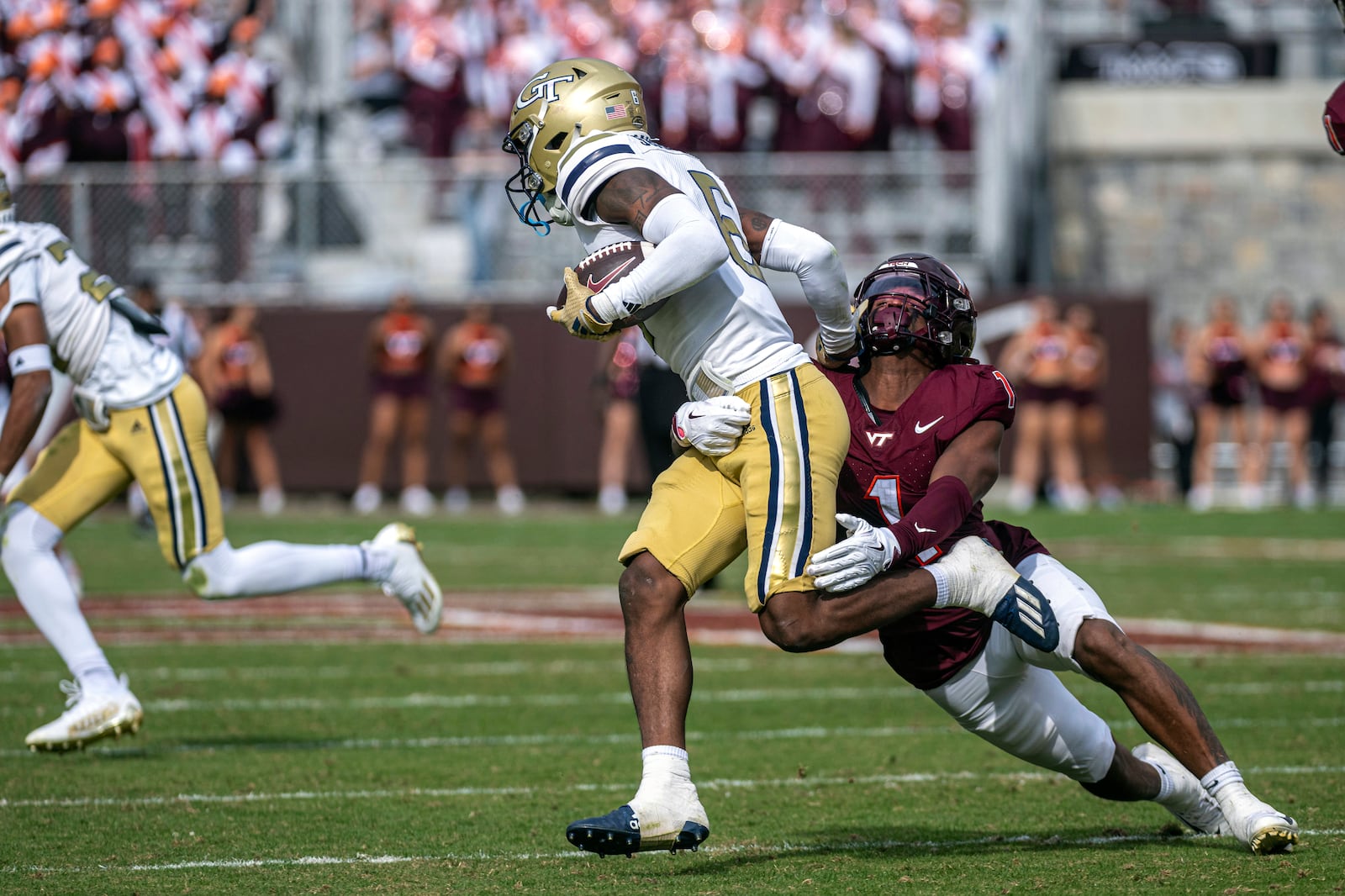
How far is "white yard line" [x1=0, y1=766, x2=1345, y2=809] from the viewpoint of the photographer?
5000 mm

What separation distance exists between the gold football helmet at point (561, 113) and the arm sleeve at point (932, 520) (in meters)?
1.12

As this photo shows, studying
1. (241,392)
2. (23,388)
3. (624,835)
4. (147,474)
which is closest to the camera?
(624,835)

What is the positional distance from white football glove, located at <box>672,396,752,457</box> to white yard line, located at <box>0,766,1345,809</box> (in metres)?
→ 1.45

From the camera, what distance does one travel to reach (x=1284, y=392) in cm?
1725

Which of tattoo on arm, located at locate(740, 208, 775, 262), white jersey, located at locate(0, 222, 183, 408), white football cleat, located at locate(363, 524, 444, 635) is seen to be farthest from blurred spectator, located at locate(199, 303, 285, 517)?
tattoo on arm, located at locate(740, 208, 775, 262)

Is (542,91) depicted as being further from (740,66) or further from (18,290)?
(740,66)

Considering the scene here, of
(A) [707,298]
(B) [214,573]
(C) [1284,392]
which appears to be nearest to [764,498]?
(A) [707,298]

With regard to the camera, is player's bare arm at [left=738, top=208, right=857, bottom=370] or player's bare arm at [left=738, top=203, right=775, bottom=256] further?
player's bare arm at [left=738, top=203, right=775, bottom=256]

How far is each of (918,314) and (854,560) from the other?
69 cm

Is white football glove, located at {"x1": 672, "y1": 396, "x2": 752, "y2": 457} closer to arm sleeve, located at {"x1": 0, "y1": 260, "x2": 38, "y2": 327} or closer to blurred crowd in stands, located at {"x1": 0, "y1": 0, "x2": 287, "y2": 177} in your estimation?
arm sleeve, located at {"x1": 0, "y1": 260, "x2": 38, "y2": 327}

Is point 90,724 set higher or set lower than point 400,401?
→ lower

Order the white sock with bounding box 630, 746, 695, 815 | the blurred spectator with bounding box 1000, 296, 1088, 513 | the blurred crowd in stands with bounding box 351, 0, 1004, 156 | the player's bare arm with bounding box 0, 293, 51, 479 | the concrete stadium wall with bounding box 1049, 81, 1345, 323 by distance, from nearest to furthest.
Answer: the white sock with bounding box 630, 746, 695, 815 < the player's bare arm with bounding box 0, 293, 51, 479 < the blurred spectator with bounding box 1000, 296, 1088, 513 < the blurred crowd in stands with bounding box 351, 0, 1004, 156 < the concrete stadium wall with bounding box 1049, 81, 1345, 323

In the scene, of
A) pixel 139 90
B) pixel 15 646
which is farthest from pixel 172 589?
pixel 139 90

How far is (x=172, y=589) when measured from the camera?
35.2 ft
